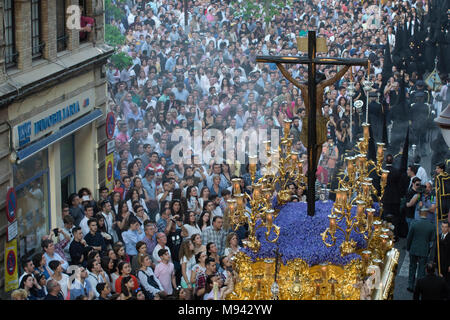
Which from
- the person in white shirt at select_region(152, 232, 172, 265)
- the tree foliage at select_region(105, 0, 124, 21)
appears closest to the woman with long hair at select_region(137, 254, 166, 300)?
the person in white shirt at select_region(152, 232, 172, 265)

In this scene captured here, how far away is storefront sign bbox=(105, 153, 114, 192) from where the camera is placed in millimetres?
22453

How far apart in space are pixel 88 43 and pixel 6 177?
216 inches

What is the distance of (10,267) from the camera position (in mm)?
16703

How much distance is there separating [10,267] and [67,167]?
4.65 m

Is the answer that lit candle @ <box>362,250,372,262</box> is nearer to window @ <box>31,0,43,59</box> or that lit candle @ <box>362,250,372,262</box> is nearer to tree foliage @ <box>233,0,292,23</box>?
window @ <box>31,0,43,59</box>

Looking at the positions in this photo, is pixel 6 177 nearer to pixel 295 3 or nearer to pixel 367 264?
pixel 367 264

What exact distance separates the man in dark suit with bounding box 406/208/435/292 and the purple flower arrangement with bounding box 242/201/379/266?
3.25 metres

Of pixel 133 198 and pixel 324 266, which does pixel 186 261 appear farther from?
pixel 324 266

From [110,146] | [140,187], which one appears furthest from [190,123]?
[140,187]

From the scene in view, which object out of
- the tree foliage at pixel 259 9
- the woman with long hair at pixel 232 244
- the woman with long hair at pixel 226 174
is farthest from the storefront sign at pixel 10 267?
the tree foliage at pixel 259 9

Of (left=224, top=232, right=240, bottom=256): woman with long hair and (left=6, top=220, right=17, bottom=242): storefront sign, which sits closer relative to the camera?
(left=224, top=232, right=240, bottom=256): woman with long hair

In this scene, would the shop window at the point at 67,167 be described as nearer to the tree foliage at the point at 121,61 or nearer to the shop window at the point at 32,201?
the shop window at the point at 32,201

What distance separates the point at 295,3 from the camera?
112 ft

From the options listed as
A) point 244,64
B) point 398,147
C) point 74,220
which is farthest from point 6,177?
point 244,64
